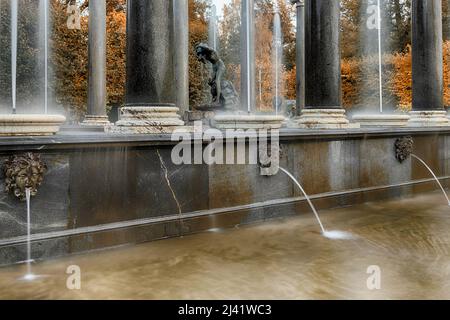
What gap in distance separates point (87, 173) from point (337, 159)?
729cm

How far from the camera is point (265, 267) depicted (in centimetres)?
821

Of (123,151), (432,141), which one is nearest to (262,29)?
(432,141)

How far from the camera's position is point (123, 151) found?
978 cm

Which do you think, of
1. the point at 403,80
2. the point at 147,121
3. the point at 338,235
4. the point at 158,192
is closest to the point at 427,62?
the point at 338,235

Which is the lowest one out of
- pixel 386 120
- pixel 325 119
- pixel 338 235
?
pixel 338 235

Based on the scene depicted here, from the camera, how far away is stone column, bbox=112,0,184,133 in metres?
11.0

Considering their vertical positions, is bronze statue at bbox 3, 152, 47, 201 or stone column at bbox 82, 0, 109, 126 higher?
stone column at bbox 82, 0, 109, 126

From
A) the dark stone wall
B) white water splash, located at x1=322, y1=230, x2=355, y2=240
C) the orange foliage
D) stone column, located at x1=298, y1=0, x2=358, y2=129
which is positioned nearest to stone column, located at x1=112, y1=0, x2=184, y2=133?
the dark stone wall

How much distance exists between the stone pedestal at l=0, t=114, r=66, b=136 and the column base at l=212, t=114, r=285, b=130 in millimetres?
4717

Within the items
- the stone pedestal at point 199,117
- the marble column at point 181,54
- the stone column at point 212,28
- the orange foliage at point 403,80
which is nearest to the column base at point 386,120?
the stone pedestal at point 199,117

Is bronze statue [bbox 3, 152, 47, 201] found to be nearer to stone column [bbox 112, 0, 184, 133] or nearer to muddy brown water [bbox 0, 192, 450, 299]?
muddy brown water [bbox 0, 192, 450, 299]

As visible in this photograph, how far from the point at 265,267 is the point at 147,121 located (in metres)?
4.40

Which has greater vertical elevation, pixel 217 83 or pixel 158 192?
pixel 217 83

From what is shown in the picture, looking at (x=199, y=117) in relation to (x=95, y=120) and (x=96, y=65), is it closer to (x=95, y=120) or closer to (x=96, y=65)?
(x=95, y=120)
